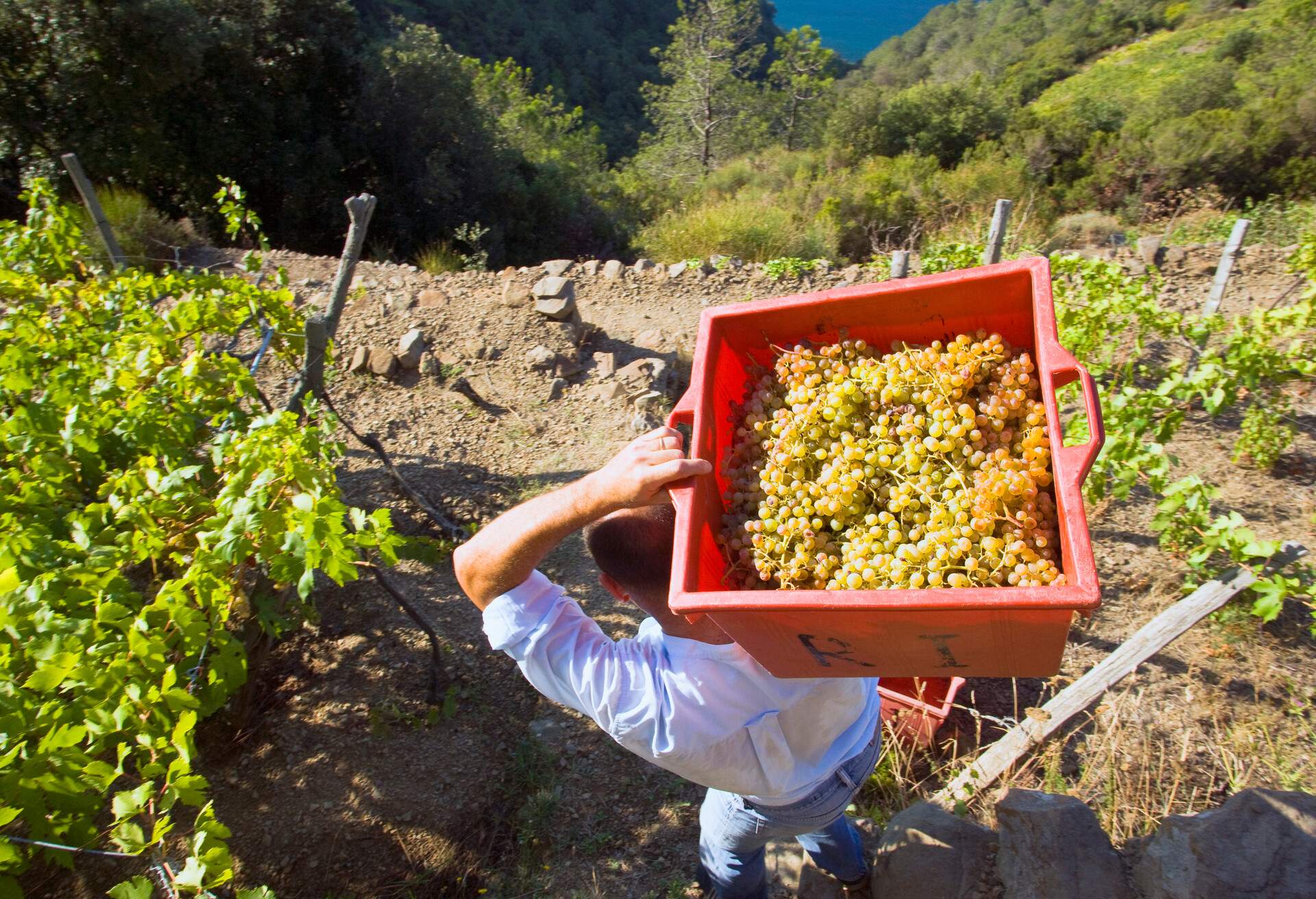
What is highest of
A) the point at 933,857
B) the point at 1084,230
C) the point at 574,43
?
the point at 574,43

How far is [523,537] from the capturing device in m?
1.34

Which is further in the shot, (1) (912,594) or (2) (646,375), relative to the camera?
(2) (646,375)

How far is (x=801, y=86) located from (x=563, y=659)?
21.9 metres

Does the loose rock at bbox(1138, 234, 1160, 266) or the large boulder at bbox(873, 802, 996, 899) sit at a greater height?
the loose rock at bbox(1138, 234, 1160, 266)

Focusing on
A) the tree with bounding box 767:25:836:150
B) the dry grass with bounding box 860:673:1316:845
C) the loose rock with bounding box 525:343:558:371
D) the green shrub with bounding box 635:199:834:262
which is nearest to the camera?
the dry grass with bounding box 860:673:1316:845

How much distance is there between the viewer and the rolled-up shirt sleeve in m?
1.38

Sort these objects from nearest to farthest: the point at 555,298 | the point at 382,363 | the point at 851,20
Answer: the point at 382,363
the point at 555,298
the point at 851,20

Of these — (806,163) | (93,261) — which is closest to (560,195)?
(806,163)

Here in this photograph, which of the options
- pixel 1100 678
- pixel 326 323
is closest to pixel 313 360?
pixel 326 323

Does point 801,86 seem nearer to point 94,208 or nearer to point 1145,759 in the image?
point 94,208

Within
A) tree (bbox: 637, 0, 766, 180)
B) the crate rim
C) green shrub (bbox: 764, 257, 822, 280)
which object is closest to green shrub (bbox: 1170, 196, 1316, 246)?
green shrub (bbox: 764, 257, 822, 280)

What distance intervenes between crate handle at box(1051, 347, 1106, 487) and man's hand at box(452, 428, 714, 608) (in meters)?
0.52

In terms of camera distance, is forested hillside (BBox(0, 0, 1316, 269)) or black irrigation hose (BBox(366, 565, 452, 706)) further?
forested hillside (BBox(0, 0, 1316, 269))

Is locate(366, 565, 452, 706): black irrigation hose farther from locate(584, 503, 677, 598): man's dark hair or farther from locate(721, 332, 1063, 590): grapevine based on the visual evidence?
locate(721, 332, 1063, 590): grapevine
